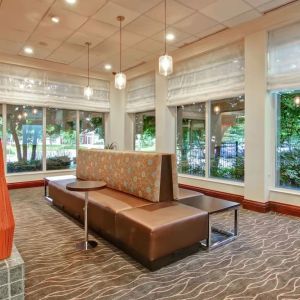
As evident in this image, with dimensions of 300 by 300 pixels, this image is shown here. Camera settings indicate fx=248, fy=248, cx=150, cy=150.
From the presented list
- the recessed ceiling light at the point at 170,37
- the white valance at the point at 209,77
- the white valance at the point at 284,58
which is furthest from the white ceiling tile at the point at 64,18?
the white valance at the point at 284,58

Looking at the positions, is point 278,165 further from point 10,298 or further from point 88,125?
point 88,125

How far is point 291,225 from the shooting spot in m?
3.73

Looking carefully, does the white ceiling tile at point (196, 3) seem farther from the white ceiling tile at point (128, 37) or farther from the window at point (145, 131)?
the window at point (145, 131)

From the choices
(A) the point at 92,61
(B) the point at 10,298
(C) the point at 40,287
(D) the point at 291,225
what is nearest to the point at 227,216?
(D) the point at 291,225

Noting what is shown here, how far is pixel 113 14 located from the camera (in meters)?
4.15

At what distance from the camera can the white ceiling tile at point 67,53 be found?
5.65 metres

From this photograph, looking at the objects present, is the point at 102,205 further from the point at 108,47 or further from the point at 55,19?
the point at 108,47

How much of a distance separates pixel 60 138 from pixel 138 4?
4675 mm

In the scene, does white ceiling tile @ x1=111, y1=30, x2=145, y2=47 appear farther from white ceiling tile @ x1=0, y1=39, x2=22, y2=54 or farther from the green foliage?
the green foliage

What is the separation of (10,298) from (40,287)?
813mm

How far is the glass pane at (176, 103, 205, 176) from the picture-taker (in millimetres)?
5914

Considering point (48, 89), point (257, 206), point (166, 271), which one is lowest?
point (166, 271)

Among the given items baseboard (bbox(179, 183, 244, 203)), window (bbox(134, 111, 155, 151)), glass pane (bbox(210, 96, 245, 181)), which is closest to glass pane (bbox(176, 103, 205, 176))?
glass pane (bbox(210, 96, 245, 181))

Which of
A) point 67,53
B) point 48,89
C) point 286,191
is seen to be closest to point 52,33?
point 67,53
